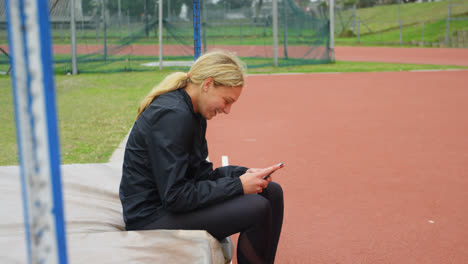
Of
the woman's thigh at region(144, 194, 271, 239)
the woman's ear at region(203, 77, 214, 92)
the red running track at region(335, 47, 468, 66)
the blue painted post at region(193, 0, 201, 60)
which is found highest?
the blue painted post at region(193, 0, 201, 60)

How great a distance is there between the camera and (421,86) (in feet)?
37.5

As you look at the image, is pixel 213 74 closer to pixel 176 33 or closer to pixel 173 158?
pixel 173 158

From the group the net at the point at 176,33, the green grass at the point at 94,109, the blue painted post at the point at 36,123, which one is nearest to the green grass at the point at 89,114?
the green grass at the point at 94,109

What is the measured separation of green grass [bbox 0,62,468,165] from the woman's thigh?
9.70ft

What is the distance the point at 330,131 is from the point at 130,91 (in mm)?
5597

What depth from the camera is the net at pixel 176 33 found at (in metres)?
15.1

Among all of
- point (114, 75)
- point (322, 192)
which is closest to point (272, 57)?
point (114, 75)

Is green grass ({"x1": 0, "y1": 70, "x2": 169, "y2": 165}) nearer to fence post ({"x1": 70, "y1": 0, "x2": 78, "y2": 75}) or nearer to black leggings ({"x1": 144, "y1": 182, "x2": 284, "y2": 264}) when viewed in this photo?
fence post ({"x1": 70, "y1": 0, "x2": 78, "y2": 75})

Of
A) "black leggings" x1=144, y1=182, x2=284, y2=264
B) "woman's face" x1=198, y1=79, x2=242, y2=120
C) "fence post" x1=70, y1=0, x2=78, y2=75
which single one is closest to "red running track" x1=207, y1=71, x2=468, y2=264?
"black leggings" x1=144, y1=182, x2=284, y2=264

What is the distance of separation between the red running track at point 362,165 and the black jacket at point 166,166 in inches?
39.3

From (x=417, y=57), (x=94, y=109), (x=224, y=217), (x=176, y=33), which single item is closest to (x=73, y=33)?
(x=176, y=33)

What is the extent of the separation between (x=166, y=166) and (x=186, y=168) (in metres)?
0.10

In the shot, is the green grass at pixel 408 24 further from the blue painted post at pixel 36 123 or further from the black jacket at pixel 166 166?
the blue painted post at pixel 36 123

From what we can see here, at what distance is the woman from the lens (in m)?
2.35
